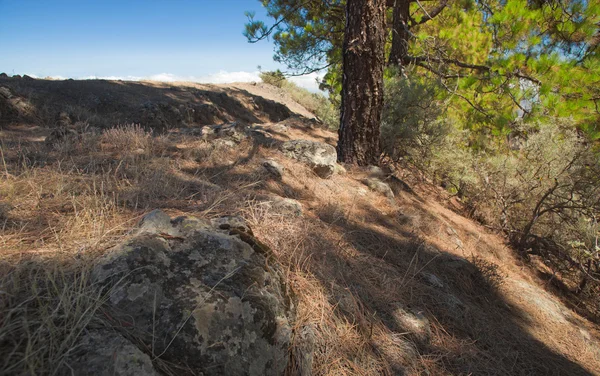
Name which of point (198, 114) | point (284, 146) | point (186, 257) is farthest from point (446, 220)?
point (198, 114)

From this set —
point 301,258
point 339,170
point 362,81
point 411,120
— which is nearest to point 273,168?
point 339,170

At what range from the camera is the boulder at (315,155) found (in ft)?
12.3

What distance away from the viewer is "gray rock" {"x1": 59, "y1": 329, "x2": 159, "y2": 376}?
860mm

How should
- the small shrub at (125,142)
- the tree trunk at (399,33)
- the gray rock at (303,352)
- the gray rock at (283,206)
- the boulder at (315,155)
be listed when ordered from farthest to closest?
the tree trunk at (399,33) < the boulder at (315,155) < the small shrub at (125,142) < the gray rock at (283,206) < the gray rock at (303,352)

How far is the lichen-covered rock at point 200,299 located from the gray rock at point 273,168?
1.70 meters

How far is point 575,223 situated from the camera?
431 cm

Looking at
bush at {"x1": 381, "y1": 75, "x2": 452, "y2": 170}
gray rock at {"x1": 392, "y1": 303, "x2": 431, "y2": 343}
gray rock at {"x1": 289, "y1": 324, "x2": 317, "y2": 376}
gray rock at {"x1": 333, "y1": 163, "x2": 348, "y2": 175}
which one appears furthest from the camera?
bush at {"x1": 381, "y1": 75, "x2": 452, "y2": 170}

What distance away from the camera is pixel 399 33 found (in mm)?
6039

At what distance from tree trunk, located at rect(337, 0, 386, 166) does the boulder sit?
0.83 metres

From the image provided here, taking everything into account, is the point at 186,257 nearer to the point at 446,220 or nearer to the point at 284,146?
the point at 284,146

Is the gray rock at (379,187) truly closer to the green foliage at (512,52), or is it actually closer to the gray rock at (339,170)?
the gray rock at (339,170)

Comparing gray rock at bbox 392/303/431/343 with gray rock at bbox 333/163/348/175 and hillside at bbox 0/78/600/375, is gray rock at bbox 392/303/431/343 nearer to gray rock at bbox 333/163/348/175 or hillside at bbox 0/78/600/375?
hillside at bbox 0/78/600/375

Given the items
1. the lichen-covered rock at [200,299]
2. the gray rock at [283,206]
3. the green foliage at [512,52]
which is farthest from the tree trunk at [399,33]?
the lichen-covered rock at [200,299]

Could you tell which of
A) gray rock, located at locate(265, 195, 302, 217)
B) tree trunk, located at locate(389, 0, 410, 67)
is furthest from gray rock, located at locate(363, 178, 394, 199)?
tree trunk, located at locate(389, 0, 410, 67)
